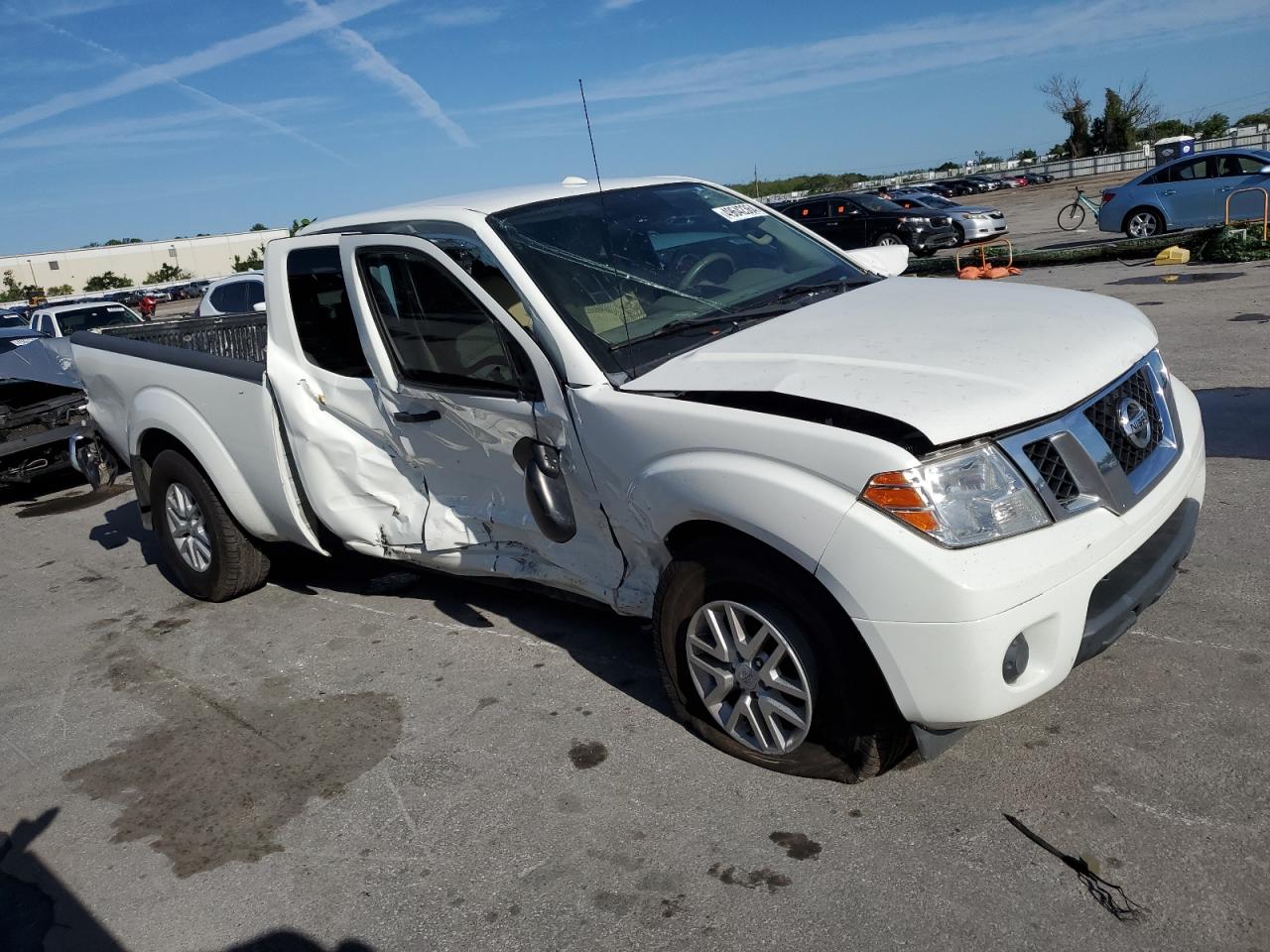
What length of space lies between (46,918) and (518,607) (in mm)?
2417

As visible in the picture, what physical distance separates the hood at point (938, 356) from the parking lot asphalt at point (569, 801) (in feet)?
3.82

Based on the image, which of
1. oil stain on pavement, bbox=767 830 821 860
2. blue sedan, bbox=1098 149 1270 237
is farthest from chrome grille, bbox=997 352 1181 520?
blue sedan, bbox=1098 149 1270 237

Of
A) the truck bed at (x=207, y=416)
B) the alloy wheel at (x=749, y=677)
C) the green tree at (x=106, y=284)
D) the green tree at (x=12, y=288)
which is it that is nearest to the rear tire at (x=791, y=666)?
the alloy wheel at (x=749, y=677)

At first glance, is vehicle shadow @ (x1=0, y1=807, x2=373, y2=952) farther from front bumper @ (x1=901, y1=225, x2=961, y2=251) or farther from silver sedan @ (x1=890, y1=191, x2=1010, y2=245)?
silver sedan @ (x1=890, y1=191, x2=1010, y2=245)

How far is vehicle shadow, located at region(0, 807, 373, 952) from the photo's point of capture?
303 cm

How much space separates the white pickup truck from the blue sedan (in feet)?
55.2

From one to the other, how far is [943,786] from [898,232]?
22.1m

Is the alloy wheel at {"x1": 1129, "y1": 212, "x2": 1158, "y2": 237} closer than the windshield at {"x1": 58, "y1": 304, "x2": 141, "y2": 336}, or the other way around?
the windshield at {"x1": 58, "y1": 304, "x2": 141, "y2": 336}

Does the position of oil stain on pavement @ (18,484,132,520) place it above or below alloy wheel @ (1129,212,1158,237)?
above

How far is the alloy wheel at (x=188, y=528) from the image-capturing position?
5.71m

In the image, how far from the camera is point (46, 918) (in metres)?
3.30

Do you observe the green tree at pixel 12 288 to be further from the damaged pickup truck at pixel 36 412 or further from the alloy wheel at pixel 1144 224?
the damaged pickup truck at pixel 36 412

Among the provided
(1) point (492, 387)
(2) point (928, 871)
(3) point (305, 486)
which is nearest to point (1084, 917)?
(2) point (928, 871)

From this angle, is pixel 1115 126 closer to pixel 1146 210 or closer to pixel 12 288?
pixel 1146 210
